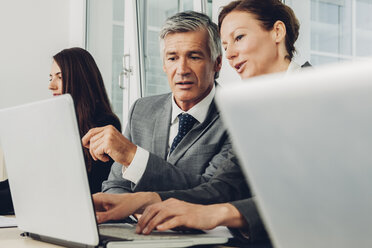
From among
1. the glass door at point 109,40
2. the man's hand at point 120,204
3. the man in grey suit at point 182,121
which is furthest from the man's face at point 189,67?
the glass door at point 109,40

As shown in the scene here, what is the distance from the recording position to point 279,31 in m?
1.66

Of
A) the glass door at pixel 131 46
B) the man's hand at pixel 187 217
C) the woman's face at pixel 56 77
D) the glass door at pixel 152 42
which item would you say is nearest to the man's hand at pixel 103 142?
the man's hand at pixel 187 217

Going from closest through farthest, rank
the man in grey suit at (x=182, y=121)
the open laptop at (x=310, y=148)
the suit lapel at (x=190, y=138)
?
the open laptop at (x=310, y=148)
the man in grey suit at (x=182, y=121)
the suit lapel at (x=190, y=138)

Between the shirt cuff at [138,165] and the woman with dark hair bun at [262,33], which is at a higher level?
the woman with dark hair bun at [262,33]

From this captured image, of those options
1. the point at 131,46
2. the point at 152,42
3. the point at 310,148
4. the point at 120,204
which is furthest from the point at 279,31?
the point at 131,46

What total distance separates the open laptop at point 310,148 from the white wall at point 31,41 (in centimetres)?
432

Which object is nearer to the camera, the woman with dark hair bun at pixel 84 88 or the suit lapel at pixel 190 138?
the suit lapel at pixel 190 138

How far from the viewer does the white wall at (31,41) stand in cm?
440

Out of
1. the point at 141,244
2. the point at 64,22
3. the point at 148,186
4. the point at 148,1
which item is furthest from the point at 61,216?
the point at 64,22

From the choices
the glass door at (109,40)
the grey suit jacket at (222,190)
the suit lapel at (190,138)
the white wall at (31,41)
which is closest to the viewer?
the grey suit jacket at (222,190)

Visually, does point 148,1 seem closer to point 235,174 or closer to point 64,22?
point 64,22

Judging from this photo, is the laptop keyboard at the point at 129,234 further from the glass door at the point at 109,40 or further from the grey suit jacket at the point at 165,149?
the glass door at the point at 109,40

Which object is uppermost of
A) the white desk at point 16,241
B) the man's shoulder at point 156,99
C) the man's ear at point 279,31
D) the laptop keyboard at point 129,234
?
the man's ear at point 279,31

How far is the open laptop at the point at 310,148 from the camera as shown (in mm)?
329
